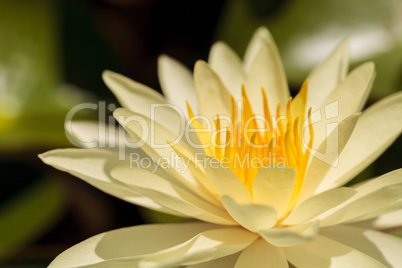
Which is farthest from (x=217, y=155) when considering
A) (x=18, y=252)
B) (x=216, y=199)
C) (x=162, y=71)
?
(x=18, y=252)

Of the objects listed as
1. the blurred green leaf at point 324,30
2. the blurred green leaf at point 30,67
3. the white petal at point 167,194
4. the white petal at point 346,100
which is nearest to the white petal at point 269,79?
the white petal at point 346,100

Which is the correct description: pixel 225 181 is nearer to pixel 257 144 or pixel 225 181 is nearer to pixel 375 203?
pixel 257 144

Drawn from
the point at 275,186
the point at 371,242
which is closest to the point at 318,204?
the point at 275,186

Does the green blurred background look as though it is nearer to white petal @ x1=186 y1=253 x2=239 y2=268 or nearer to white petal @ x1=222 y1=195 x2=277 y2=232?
white petal @ x1=186 y1=253 x2=239 y2=268

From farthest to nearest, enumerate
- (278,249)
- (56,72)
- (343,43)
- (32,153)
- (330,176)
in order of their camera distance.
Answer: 1. (56,72)
2. (32,153)
3. (343,43)
4. (330,176)
5. (278,249)

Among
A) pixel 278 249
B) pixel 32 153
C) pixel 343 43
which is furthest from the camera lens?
pixel 32 153

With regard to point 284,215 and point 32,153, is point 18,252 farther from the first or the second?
point 284,215

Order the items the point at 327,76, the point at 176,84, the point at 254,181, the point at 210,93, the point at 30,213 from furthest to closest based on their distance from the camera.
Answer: the point at 30,213 < the point at 176,84 < the point at 327,76 < the point at 210,93 < the point at 254,181
